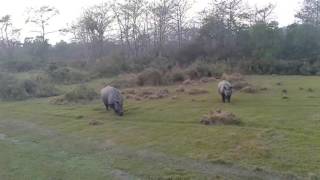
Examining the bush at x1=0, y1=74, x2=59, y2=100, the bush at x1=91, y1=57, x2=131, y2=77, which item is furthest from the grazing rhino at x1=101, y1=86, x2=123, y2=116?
the bush at x1=91, y1=57, x2=131, y2=77

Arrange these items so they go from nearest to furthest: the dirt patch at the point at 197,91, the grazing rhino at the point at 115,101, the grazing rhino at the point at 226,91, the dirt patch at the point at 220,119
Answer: the dirt patch at the point at 220,119 → the grazing rhino at the point at 115,101 → the grazing rhino at the point at 226,91 → the dirt patch at the point at 197,91

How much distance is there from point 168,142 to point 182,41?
54.4 metres

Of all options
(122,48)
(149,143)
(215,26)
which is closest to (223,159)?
(149,143)

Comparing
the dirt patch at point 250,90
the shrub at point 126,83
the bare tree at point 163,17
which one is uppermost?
the bare tree at point 163,17

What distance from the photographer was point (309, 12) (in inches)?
3051

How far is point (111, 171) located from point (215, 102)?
15870mm

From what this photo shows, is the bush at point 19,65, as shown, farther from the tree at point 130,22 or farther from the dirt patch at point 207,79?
the dirt patch at point 207,79

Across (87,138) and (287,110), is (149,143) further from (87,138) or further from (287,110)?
(287,110)

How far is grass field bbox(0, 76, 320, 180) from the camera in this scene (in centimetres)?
A: 1572

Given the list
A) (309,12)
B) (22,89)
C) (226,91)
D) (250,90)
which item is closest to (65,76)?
(22,89)

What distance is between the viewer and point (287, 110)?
25812mm

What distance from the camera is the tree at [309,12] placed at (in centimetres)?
7591

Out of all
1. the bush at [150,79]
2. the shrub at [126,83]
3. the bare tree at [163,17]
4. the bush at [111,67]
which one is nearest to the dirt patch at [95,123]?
the shrub at [126,83]

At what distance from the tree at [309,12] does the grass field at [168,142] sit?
47.1 m
